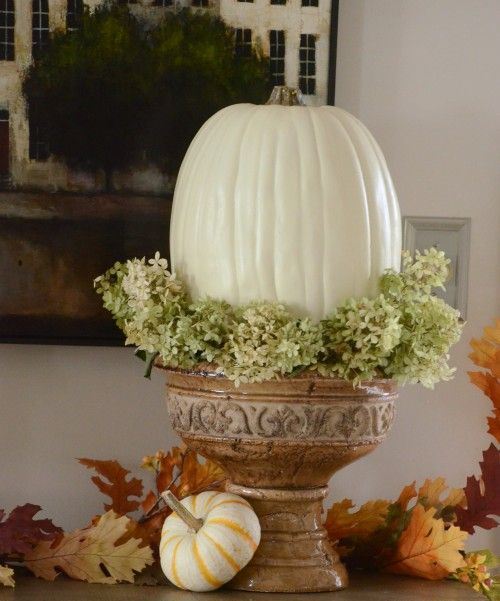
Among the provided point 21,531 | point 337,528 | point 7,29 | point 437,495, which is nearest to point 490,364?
point 437,495

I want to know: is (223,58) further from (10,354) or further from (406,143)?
(10,354)

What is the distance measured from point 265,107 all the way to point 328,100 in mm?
258

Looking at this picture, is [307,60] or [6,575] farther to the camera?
[307,60]

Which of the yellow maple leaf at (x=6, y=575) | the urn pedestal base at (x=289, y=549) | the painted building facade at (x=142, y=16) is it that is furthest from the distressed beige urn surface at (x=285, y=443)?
the painted building facade at (x=142, y=16)

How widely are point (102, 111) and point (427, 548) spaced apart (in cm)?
67

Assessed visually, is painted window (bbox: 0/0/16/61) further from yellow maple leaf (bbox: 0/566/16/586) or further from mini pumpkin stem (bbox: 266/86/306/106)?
yellow maple leaf (bbox: 0/566/16/586)

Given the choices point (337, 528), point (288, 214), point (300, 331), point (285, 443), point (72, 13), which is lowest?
point (337, 528)

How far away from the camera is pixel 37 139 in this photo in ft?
4.28

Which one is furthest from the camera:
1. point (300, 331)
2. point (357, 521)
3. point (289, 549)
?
point (357, 521)

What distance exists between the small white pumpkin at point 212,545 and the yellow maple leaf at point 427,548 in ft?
0.65

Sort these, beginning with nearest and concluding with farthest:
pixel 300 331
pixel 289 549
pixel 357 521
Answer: pixel 300 331 < pixel 289 549 < pixel 357 521

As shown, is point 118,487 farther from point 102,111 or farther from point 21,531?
point 102,111

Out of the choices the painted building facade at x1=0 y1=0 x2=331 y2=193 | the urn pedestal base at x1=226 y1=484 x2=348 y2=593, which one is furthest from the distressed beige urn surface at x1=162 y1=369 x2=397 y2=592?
the painted building facade at x1=0 y1=0 x2=331 y2=193

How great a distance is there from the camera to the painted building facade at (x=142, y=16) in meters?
1.30
